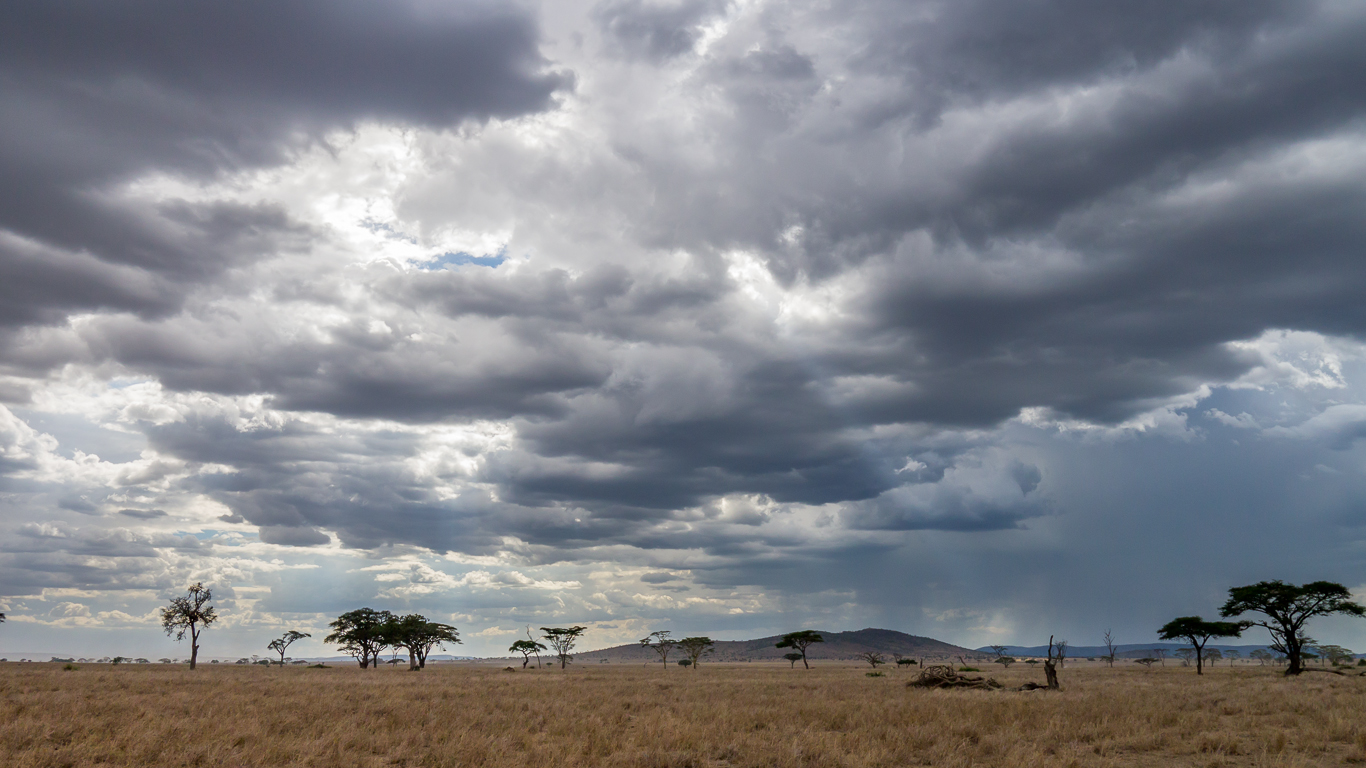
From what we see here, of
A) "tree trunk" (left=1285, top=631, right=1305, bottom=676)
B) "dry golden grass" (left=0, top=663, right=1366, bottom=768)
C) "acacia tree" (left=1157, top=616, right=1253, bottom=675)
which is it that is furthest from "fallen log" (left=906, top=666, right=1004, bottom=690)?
"acacia tree" (left=1157, top=616, right=1253, bottom=675)

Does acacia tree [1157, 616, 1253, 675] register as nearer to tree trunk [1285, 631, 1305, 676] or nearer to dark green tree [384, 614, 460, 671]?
tree trunk [1285, 631, 1305, 676]

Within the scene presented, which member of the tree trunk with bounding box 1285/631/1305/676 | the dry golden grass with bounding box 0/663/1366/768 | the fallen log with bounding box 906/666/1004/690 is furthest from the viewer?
the tree trunk with bounding box 1285/631/1305/676

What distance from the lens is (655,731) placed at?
849 inches

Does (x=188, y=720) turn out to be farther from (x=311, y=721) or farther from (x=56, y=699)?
(x=56, y=699)

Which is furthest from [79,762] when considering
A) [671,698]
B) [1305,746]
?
[1305,746]

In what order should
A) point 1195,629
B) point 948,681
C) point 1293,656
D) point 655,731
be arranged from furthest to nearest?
point 1195,629
point 1293,656
point 948,681
point 655,731

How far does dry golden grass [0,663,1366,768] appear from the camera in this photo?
17.2 m

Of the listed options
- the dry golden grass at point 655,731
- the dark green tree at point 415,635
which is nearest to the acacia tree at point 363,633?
the dark green tree at point 415,635

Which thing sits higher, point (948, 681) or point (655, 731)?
point (655, 731)

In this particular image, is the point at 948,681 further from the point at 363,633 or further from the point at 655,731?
the point at 363,633

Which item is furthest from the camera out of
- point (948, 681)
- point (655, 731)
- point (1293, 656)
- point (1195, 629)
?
point (1195, 629)

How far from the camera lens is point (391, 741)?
19.1 meters

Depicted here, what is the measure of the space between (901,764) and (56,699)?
89.8 ft

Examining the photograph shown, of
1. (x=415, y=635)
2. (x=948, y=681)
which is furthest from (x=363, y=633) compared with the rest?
(x=948, y=681)
